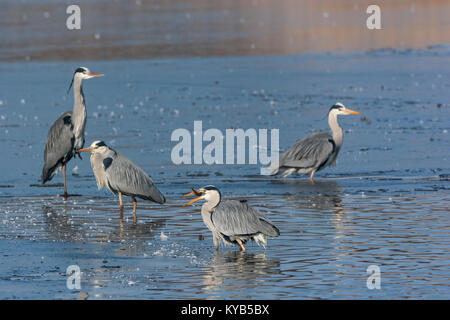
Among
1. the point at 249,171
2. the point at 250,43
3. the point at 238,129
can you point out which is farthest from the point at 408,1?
the point at 249,171

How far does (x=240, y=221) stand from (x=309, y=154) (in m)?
4.21

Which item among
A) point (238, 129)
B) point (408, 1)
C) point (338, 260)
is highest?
point (408, 1)

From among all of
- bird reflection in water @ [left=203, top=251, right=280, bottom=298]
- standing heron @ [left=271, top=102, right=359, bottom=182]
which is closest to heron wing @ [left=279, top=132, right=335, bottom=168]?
standing heron @ [left=271, top=102, right=359, bottom=182]

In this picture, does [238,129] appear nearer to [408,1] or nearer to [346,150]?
[346,150]

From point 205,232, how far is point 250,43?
19.3 meters

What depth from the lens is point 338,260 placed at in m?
9.55

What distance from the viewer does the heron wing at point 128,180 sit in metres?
12.2

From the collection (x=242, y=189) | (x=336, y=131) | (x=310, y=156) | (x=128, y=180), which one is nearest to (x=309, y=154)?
(x=310, y=156)

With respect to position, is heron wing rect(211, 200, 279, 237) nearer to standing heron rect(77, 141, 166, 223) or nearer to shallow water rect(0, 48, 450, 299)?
shallow water rect(0, 48, 450, 299)

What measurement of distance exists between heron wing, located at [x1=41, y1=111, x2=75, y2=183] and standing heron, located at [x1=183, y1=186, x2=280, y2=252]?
13.8 ft

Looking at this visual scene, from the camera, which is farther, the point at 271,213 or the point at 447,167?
the point at 447,167

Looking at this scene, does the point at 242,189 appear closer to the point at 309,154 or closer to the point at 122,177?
the point at 309,154

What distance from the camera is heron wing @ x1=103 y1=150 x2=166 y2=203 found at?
1216 centimetres

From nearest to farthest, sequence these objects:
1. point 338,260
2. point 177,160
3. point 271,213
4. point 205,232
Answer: point 338,260, point 205,232, point 271,213, point 177,160
